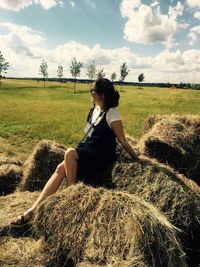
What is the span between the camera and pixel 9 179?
7.44 m

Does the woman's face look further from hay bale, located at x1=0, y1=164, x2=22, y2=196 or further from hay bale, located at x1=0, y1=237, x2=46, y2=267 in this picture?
hay bale, located at x1=0, y1=237, x2=46, y2=267

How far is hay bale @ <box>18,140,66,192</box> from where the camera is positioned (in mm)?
7102

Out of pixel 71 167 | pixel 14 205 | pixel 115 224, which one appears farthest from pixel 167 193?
pixel 14 205

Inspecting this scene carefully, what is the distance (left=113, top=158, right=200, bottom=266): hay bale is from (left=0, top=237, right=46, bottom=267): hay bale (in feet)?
6.03

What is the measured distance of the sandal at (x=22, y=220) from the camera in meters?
4.91

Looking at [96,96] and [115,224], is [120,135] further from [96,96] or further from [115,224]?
[115,224]

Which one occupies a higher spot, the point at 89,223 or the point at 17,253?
the point at 89,223

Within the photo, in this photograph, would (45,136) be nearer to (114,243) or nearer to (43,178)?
(43,178)

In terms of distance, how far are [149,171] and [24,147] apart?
9.22 m

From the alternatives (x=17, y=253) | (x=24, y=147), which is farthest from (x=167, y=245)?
(x=24, y=147)

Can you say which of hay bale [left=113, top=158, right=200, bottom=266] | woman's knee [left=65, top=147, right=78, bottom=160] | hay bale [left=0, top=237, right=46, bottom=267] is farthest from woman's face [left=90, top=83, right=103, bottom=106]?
hay bale [left=0, top=237, right=46, bottom=267]

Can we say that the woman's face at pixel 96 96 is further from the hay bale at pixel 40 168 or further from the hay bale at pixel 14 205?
the hay bale at pixel 14 205

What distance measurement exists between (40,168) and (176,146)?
286cm

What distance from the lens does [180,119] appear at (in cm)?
836
